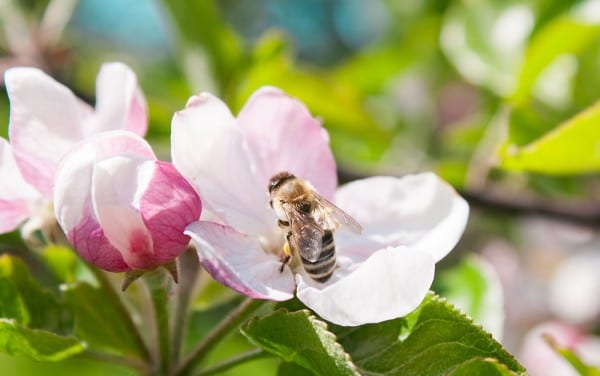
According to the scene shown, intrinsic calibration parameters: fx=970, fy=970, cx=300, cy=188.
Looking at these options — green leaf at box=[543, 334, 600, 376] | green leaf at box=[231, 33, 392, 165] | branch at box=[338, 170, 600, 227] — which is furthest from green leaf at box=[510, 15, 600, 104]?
green leaf at box=[543, 334, 600, 376]

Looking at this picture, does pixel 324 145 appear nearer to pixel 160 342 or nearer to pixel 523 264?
pixel 160 342

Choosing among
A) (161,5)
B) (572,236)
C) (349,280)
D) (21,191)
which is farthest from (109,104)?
(572,236)

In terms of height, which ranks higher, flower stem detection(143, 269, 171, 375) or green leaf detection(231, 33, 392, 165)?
flower stem detection(143, 269, 171, 375)

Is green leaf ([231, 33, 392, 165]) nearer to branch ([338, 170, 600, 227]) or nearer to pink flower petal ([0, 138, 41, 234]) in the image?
branch ([338, 170, 600, 227])

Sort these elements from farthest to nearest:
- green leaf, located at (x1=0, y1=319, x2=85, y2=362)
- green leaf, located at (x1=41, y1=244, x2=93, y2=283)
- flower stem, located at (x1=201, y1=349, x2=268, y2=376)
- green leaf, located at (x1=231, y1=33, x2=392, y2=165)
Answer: green leaf, located at (x1=231, y1=33, x2=392, y2=165)
green leaf, located at (x1=41, y1=244, x2=93, y2=283)
flower stem, located at (x1=201, y1=349, x2=268, y2=376)
green leaf, located at (x1=0, y1=319, x2=85, y2=362)

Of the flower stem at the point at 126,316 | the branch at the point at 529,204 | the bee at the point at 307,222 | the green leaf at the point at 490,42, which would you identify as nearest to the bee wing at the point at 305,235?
the bee at the point at 307,222

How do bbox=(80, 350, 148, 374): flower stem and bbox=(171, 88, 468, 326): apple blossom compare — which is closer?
bbox=(171, 88, 468, 326): apple blossom

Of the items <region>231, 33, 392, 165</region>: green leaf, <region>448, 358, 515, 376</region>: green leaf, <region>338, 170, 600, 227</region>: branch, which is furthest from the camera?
<region>231, 33, 392, 165</region>: green leaf
